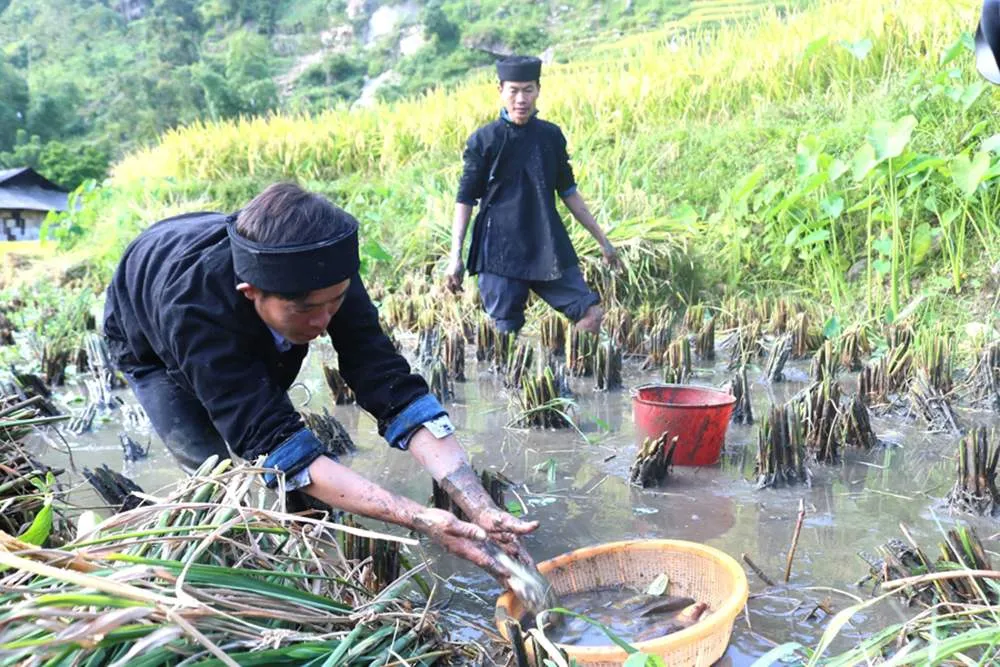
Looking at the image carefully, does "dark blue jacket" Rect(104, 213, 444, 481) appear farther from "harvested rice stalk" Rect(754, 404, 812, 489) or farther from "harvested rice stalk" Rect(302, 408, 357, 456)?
"harvested rice stalk" Rect(754, 404, 812, 489)

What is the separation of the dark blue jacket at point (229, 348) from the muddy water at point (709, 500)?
71cm

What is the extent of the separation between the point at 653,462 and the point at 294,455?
5.98 feet

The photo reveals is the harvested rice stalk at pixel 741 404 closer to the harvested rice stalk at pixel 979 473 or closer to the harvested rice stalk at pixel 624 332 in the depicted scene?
the harvested rice stalk at pixel 979 473

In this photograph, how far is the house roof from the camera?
103ft

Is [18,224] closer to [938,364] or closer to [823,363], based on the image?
[823,363]

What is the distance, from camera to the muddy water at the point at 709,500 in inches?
108

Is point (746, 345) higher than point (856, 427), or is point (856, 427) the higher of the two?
point (856, 427)

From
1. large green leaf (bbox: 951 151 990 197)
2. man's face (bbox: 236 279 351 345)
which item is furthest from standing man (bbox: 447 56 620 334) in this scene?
man's face (bbox: 236 279 351 345)

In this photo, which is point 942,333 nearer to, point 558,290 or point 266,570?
point 558,290

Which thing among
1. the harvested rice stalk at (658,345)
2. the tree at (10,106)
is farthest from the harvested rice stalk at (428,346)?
the tree at (10,106)

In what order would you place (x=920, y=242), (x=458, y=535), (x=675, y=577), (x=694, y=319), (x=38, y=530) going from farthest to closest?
(x=694, y=319) → (x=920, y=242) → (x=675, y=577) → (x=458, y=535) → (x=38, y=530)

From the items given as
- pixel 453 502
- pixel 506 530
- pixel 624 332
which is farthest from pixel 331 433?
pixel 624 332

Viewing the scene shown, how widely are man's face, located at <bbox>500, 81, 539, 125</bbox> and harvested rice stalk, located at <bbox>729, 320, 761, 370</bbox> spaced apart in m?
2.15

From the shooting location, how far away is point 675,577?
8.84 feet
